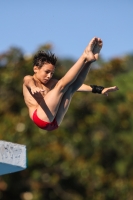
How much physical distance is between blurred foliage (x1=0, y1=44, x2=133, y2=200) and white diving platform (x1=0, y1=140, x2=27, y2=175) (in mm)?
8036

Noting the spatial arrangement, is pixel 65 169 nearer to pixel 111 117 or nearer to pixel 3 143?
pixel 111 117

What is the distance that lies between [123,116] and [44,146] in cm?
356

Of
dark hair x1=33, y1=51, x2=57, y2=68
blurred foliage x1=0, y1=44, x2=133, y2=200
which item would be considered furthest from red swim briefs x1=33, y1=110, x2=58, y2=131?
blurred foliage x1=0, y1=44, x2=133, y2=200

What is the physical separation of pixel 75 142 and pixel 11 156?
10203 millimetres

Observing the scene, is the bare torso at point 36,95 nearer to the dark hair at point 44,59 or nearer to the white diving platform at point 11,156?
the dark hair at point 44,59

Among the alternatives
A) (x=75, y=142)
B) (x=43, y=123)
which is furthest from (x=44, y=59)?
(x=75, y=142)

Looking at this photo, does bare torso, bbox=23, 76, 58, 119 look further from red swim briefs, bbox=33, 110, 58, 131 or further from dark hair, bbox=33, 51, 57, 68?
dark hair, bbox=33, 51, 57, 68

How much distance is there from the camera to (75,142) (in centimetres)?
1800

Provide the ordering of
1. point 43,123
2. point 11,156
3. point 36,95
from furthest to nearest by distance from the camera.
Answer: point 11,156 → point 43,123 → point 36,95

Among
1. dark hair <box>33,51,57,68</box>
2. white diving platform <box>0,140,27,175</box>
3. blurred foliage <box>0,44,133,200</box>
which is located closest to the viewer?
dark hair <box>33,51,57,68</box>

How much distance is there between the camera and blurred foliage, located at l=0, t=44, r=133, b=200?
54.3ft

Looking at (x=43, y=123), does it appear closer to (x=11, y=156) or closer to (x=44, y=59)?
(x=11, y=156)

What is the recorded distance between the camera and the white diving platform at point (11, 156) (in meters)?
7.71

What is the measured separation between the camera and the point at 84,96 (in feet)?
60.5
